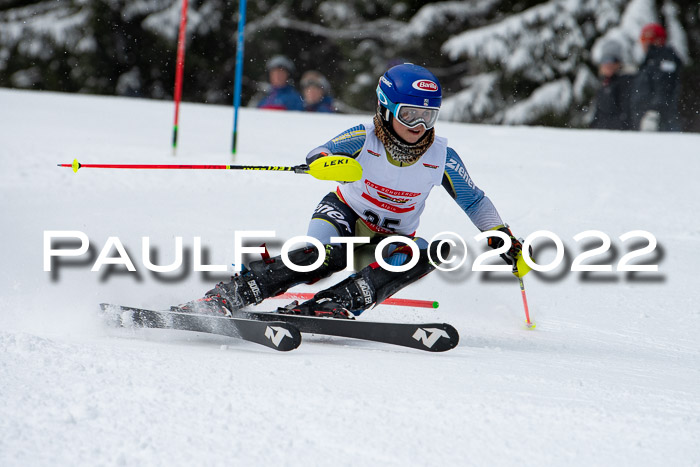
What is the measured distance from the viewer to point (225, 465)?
1.81 meters

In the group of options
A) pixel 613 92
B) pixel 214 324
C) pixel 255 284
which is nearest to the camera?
pixel 214 324

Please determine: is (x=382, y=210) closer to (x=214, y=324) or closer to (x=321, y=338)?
(x=321, y=338)

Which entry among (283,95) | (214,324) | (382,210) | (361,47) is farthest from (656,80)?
(361,47)

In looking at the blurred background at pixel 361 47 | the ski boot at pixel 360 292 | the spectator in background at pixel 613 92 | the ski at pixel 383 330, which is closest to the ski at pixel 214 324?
the ski at pixel 383 330

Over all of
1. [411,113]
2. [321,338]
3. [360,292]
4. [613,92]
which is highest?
[613,92]

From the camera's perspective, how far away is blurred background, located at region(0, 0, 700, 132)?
43.4ft

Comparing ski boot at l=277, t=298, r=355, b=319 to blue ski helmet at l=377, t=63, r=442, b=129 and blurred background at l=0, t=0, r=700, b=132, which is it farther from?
blurred background at l=0, t=0, r=700, b=132

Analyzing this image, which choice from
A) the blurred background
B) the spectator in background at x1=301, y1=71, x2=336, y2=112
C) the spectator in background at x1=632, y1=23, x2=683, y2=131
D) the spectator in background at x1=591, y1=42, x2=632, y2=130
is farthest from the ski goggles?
the blurred background

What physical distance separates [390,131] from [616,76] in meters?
5.76

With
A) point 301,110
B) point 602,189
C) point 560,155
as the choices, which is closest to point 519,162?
point 560,155

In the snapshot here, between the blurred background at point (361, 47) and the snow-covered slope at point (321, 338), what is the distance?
4379 millimetres

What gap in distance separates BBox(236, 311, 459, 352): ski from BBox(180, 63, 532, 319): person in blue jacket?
0.09m

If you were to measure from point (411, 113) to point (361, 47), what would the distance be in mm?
14272

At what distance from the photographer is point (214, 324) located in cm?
333
